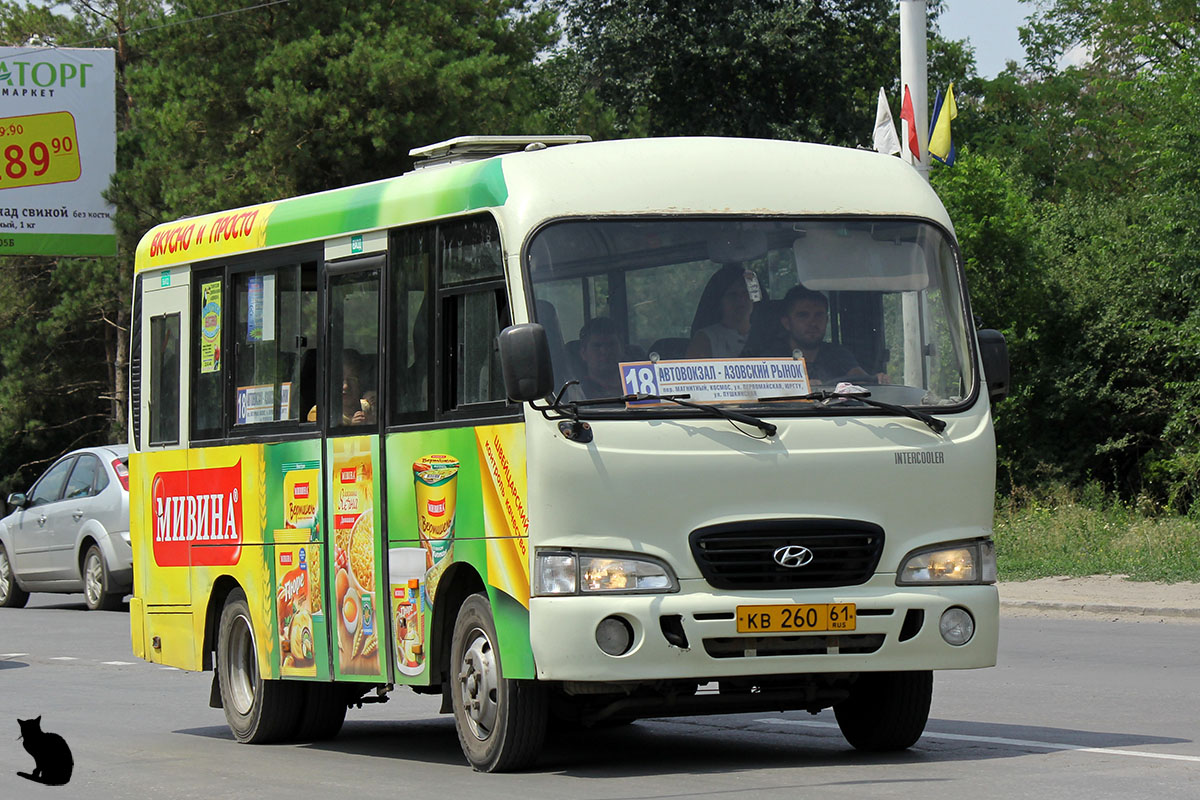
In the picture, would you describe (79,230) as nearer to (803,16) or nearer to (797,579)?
(803,16)

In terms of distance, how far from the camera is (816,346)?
9.05 meters

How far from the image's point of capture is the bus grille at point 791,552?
862 centimetres

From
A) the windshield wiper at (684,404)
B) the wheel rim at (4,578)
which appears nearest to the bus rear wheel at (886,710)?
the windshield wiper at (684,404)

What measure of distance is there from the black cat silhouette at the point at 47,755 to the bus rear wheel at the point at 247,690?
0.98 m

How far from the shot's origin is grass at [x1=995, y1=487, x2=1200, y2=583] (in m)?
21.7

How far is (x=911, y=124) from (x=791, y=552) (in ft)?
48.8

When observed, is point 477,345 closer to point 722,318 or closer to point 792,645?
point 722,318

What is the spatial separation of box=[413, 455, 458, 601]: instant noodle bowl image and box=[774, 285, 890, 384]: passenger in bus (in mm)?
1671

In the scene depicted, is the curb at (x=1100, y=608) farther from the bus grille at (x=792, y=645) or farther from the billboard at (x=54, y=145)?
the billboard at (x=54, y=145)

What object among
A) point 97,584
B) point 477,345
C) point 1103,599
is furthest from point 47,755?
point 97,584

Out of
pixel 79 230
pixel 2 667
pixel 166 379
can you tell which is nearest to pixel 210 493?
pixel 166 379

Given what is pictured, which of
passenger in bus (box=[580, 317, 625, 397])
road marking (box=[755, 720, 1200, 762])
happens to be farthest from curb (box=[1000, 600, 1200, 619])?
passenger in bus (box=[580, 317, 625, 397])

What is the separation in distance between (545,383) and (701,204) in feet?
4.34

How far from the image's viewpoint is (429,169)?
33.1 ft
